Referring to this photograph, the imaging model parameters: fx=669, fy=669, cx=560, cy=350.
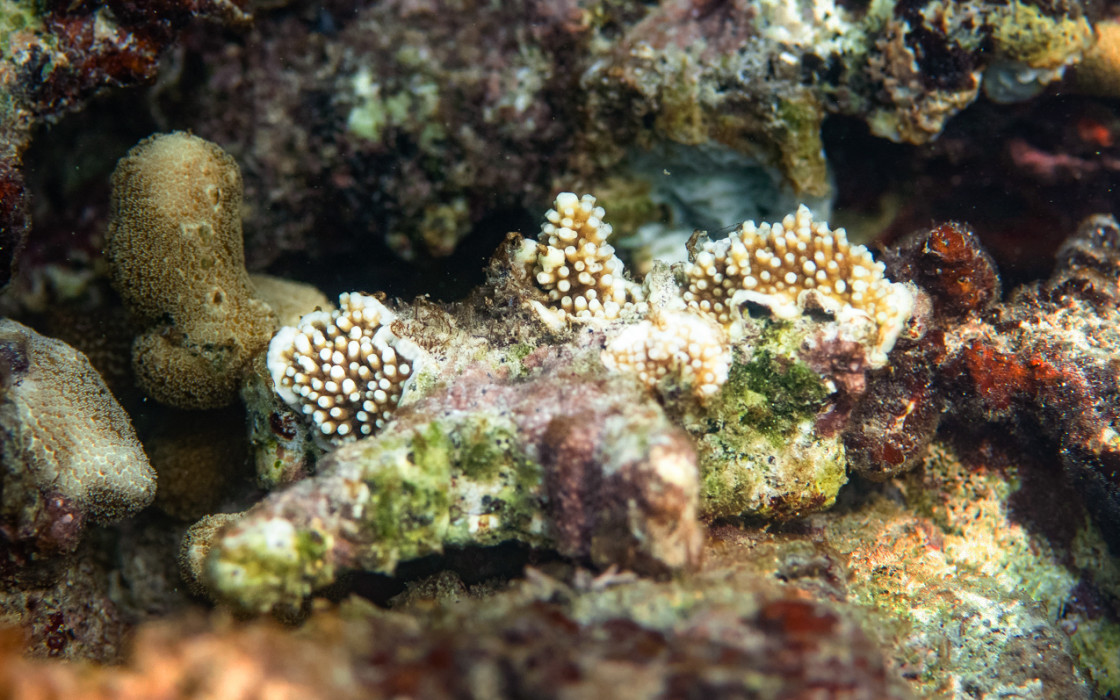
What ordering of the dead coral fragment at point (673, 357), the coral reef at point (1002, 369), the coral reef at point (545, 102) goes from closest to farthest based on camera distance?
the dead coral fragment at point (673, 357) → the coral reef at point (1002, 369) → the coral reef at point (545, 102)

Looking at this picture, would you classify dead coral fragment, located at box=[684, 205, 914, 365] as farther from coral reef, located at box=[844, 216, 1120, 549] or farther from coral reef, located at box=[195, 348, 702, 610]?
coral reef, located at box=[195, 348, 702, 610]

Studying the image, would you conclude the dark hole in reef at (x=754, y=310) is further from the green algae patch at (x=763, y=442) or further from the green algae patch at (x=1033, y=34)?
the green algae patch at (x=1033, y=34)

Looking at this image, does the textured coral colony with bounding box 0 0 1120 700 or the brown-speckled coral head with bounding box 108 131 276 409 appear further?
the brown-speckled coral head with bounding box 108 131 276 409

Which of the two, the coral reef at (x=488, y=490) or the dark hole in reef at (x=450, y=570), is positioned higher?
the coral reef at (x=488, y=490)

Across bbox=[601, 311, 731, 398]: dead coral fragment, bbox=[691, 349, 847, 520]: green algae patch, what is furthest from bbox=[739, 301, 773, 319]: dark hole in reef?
bbox=[601, 311, 731, 398]: dead coral fragment

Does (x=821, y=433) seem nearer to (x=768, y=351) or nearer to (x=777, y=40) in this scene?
(x=768, y=351)

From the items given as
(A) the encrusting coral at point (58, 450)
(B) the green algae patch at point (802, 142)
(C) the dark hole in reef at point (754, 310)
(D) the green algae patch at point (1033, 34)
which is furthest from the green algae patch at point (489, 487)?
(D) the green algae patch at point (1033, 34)

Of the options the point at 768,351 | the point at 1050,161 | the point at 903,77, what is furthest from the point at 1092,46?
the point at 768,351
